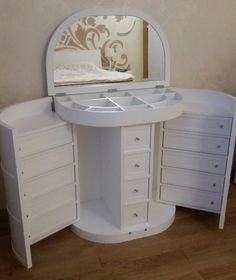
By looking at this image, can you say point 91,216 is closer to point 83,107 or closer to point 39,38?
point 83,107

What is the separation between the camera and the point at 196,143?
1.96 m

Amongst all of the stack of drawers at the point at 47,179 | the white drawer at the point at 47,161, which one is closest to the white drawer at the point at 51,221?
the stack of drawers at the point at 47,179

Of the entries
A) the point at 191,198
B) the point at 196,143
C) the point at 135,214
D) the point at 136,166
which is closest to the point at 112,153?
the point at 136,166

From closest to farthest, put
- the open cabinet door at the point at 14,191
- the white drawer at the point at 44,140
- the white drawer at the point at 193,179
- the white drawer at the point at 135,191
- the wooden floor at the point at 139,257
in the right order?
the open cabinet door at the point at 14,191 < the white drawer at the point at 44,140 < the wooden floor at the point at 139,257 < the white drawer at the point at 135,191 < the white drawer at the point at 193,179

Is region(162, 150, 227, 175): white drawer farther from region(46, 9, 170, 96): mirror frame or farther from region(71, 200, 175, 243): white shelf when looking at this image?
region(46, 9, 170, 96): mirror frame

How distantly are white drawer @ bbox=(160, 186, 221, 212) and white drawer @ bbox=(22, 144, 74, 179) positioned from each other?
72 centimetres

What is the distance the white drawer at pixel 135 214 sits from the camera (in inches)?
75.0

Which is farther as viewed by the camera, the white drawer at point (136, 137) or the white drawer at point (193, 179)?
the white drawer at point (193, 179)

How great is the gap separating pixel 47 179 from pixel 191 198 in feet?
3.13

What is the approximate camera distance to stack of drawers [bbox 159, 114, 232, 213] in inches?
74.9

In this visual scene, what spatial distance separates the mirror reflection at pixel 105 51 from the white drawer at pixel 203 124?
39 centimetres

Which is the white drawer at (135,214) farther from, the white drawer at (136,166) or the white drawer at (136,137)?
the white drawer at (136,137)

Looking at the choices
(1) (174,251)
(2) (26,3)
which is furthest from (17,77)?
(1) (174,251)

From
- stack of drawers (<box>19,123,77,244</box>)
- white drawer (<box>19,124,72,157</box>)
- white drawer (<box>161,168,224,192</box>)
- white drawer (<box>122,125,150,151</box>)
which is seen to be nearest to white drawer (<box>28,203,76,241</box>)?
stack of drawers (<box>19,123,77,244</box>)
